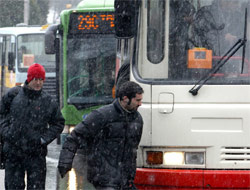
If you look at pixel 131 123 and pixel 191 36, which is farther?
pixel 191 36

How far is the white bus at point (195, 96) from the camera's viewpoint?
6.81 metres

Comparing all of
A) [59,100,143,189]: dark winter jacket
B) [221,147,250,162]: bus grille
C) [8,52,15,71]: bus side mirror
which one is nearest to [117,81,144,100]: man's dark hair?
[59,100,143,189]: dark winter jacket

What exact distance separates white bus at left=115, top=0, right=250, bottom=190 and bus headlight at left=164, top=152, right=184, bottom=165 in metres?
0.01

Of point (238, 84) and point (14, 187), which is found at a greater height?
point (238, 84)

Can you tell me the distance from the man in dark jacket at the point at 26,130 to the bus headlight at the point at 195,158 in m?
1.40

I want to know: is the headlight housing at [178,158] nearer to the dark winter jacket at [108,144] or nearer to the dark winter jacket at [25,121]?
the dark winter jacket at [108,144]

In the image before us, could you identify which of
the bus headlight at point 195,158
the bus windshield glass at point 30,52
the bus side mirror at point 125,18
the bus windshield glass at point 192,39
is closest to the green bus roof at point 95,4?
the bus windshield glass at point 192,39

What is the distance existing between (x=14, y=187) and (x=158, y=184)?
1.46 metres

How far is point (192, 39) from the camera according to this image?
7.11 m

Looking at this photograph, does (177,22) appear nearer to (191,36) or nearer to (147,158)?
(191,36)

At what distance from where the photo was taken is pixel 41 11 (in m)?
49.7

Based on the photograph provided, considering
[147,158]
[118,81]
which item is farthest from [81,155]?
[147,158]

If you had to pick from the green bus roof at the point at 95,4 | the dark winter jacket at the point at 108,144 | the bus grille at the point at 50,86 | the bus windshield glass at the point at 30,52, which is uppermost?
the green bus roof at the point at 95,4

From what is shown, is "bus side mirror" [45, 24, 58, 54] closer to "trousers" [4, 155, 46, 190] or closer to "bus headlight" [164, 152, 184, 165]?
"trousers" [4, 155, 46, 190]
